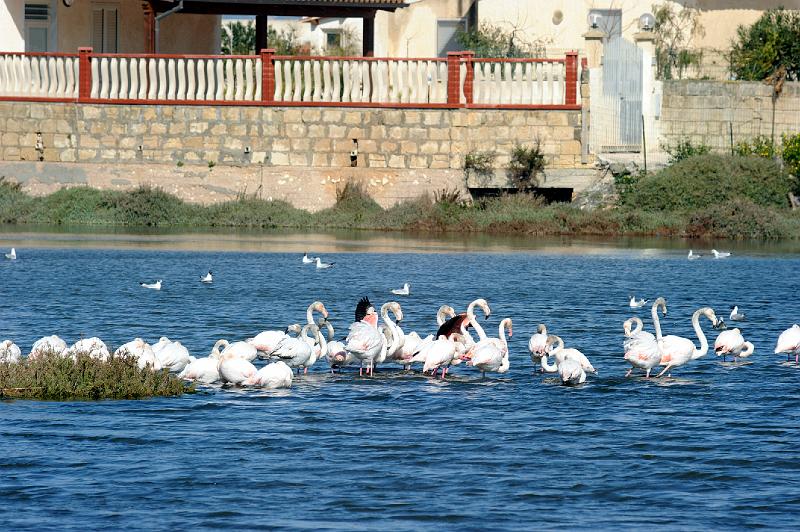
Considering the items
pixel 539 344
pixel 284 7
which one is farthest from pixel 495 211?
pixel 539 344

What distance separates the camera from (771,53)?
36000 mm

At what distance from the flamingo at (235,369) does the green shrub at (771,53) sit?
76.3 feet

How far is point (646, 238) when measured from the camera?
32219 millimetres

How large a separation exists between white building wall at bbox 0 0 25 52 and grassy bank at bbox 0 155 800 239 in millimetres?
4000

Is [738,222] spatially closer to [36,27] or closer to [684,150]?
[684,150]

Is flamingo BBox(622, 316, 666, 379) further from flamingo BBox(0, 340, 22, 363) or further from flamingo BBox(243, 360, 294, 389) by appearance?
flamingo BBox(0, 340, 22, 363)

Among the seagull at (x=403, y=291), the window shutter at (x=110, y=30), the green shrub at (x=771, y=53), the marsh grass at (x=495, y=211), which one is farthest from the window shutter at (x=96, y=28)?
the seagull at (x=403, y=291)

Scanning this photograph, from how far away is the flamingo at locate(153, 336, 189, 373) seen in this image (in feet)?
50.8

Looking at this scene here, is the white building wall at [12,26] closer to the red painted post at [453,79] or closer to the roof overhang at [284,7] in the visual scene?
the roof overhang at [284,7]

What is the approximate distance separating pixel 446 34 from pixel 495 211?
11208 millimetres

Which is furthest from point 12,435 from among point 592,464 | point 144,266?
point 144,266

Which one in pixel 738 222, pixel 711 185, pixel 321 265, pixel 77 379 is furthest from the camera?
pixel 711 185

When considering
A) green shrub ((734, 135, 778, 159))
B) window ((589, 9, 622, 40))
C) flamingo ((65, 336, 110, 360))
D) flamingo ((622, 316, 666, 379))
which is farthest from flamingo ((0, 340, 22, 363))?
window ((589, 9, 622, 40))

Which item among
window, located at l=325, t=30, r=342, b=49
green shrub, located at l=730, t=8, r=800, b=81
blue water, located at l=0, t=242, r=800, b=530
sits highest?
window, located at l=325, t=30, r=342, b=49
